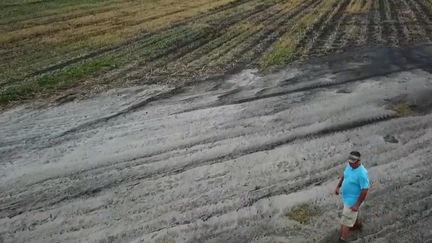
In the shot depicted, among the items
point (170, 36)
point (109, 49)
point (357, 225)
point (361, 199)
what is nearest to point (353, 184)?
point (361, 199)

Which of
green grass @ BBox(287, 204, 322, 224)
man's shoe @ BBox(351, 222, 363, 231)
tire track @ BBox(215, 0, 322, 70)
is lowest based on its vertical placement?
man's shoe @ BBox(351, 222, 363, 231)

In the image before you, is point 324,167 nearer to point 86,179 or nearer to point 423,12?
point 86,179

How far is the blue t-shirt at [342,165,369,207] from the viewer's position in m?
7.39

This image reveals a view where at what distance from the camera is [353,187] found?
747cm

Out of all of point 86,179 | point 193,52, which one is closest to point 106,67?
point 193,52

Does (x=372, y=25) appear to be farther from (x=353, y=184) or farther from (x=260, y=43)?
(x=353, y=184)

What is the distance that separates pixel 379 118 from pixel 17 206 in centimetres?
839

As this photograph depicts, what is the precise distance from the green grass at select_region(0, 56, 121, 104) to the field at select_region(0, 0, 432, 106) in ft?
0.09

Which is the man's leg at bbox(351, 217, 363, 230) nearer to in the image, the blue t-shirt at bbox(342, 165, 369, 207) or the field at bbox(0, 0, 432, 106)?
the blue t-shirt at bbox(342, 165, 369, 207)

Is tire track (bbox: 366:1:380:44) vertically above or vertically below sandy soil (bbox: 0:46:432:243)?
below

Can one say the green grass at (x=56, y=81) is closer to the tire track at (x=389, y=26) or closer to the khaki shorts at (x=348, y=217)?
the khaki shorts at (x=348, y=217)

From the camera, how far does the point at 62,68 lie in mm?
16547

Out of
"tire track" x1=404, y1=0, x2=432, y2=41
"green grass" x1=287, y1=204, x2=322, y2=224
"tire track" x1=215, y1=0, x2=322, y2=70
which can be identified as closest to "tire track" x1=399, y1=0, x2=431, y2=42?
"tire track" x1=404, y1=0, x2=432, y2=41

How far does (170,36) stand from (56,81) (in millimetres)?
6375
